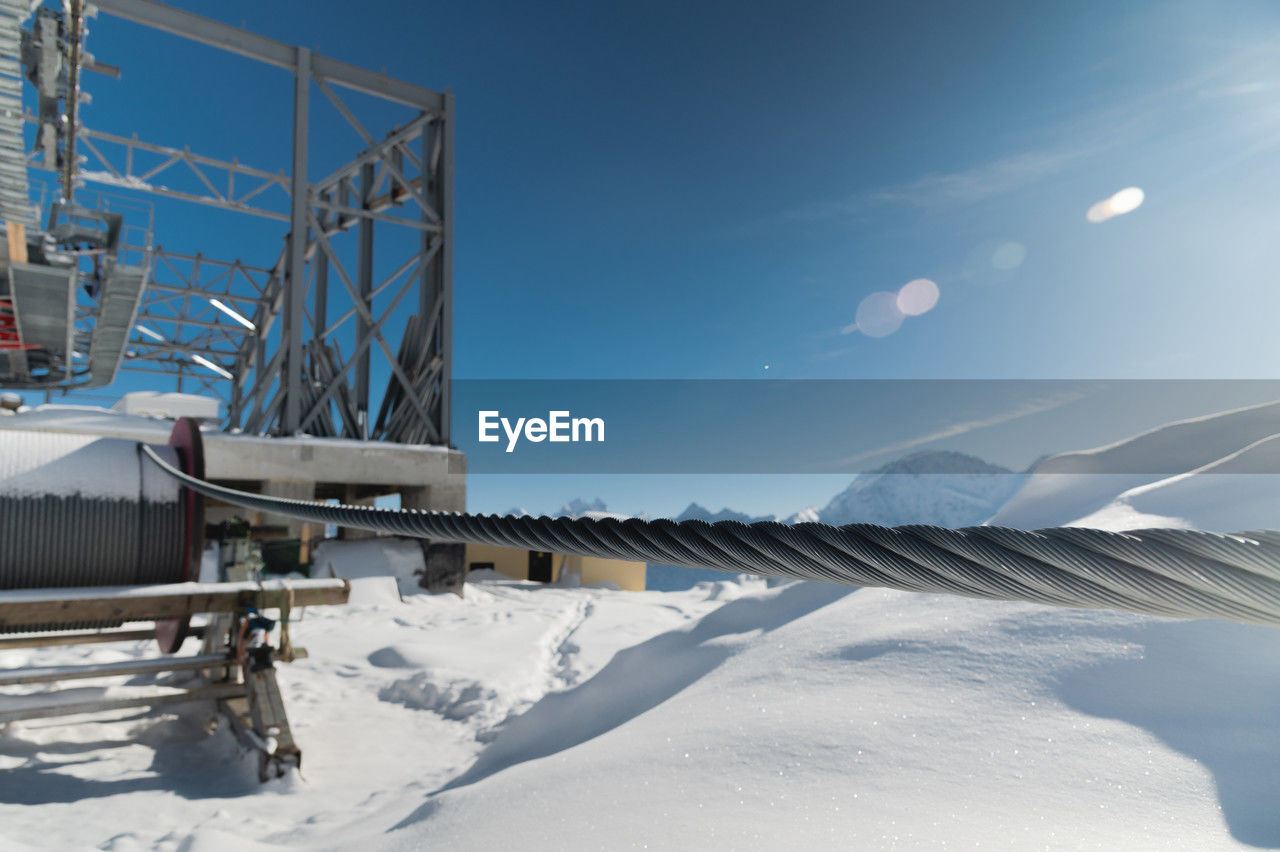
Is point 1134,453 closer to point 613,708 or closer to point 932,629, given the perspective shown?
point 932,629

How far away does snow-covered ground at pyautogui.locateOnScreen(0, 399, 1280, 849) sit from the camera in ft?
5.98

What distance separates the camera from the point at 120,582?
439 cm

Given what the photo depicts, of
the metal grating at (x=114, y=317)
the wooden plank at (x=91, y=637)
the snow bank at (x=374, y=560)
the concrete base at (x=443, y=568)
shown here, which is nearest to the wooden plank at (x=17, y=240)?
the metal grating at (x=114, y=317)

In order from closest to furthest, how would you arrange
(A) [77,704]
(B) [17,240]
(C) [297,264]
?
1. (A) [77,704]
2. (C) [297,264]
3. (B) [17,240]

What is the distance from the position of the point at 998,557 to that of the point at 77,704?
5393 mm

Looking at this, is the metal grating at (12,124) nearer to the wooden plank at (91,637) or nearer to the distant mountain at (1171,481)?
the wooden plank at (91,637)

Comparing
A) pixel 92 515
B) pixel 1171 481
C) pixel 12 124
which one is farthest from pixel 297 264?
pixel 1171 481

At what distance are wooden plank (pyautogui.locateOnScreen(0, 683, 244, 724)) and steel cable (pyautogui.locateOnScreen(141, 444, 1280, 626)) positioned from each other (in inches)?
181

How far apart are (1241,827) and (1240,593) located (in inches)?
54.3

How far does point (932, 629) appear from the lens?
292 centimetres

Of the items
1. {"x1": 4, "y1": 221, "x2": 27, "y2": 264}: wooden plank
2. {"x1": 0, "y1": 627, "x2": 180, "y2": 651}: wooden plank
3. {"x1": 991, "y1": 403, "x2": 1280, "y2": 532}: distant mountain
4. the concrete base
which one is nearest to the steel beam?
the concrete base

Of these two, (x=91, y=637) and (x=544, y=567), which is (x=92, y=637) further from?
(x=544, y=567)

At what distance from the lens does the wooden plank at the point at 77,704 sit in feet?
13.0

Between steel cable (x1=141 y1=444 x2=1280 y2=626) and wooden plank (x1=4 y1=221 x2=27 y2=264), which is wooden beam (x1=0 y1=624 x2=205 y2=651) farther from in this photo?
wooden plank (x1=4 y1=221 x2=27 y2=264)
